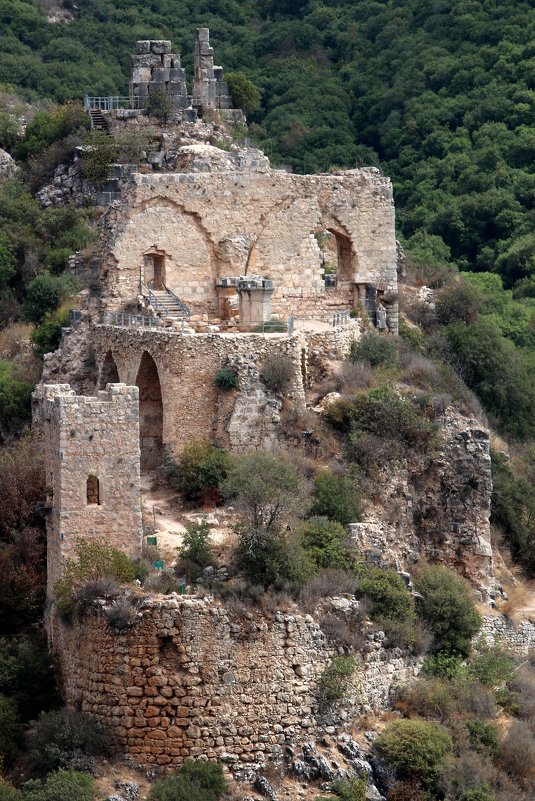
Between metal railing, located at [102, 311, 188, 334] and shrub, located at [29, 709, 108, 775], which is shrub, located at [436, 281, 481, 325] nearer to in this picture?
metal railing, located at [102, 311, 188, 334]

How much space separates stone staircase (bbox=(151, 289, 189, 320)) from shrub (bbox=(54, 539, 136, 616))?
7.24m

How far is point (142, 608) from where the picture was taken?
3625 cm

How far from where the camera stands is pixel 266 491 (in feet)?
125

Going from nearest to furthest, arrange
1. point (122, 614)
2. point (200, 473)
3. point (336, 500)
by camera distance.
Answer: point (122, 614), point (336, 500), point (200, 473)

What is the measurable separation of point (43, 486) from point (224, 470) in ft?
9.20

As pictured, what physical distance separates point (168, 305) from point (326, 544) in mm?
7088

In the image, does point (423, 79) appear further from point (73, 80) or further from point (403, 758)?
point (403, 758)

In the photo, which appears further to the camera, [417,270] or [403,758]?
[417,270]

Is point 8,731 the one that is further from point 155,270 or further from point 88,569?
point 155,270

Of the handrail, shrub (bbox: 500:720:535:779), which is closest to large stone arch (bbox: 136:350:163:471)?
the handrail

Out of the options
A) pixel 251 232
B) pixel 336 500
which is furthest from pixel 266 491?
pixel 251 232

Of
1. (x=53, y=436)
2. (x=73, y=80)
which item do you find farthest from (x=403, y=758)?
(x=73, y=80)

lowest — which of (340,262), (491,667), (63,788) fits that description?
(63,788)

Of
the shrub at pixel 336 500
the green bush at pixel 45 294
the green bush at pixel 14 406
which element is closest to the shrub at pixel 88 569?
the shrub at pixel 336 500
